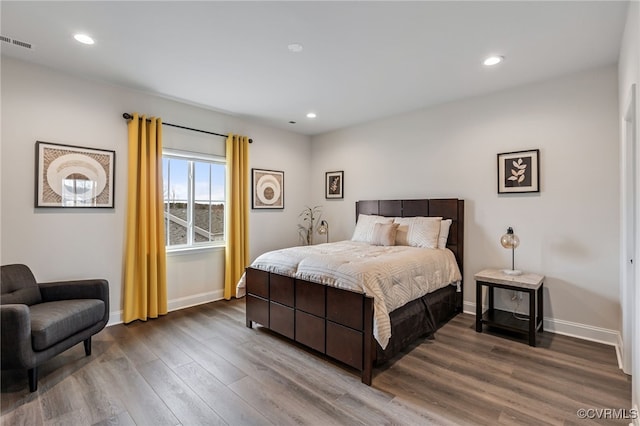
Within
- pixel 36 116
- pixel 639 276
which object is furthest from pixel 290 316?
pixel 36 116

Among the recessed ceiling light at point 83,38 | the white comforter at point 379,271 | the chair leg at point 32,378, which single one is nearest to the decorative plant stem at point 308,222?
the white comforter at point 379,271

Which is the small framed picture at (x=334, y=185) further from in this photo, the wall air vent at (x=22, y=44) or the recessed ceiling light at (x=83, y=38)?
the wall air vent at (x=22, y=44)

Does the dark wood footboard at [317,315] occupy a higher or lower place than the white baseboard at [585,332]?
higher

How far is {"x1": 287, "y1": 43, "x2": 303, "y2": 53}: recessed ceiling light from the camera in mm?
2566

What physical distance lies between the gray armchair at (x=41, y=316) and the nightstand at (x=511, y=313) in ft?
12.4

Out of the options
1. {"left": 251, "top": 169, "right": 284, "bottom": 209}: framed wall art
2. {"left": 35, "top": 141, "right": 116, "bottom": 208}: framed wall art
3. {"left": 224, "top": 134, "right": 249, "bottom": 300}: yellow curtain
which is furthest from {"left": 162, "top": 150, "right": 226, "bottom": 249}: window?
{"left": 35, "top": 141, "right": 116, "bottom": 208}: framed wall art

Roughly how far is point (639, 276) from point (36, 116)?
4.92m

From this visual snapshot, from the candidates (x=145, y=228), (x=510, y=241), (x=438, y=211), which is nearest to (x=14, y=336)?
(x=145, y=228)

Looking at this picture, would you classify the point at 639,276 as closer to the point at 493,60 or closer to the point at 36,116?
the point at 493,60

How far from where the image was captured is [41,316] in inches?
90.5

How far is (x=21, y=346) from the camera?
2057 mm

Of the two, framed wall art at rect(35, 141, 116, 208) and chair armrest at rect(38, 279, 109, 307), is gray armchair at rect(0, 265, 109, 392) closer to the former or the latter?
chair armrest at rect(38, 279, 109, 307)

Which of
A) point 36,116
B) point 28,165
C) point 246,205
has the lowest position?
point 246,205

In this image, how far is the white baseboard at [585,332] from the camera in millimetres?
2873
